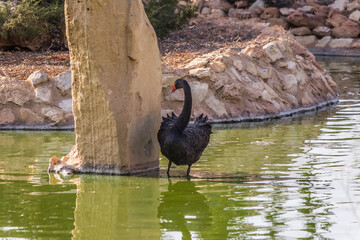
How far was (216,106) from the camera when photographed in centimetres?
1280

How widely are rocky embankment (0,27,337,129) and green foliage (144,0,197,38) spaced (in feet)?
8.04

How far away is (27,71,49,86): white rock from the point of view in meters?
12.0

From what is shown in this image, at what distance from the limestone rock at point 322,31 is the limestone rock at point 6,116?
1572cm

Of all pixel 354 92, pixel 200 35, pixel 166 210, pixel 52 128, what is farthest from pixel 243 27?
pixel 166 210

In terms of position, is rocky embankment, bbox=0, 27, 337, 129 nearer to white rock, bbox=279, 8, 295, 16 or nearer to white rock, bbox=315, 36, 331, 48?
white rock, bbox=315, 36, 331, 48

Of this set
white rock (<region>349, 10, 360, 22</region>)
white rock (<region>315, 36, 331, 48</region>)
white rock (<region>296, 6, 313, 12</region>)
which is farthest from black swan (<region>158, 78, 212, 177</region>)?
white rock (<region>296, 6, 313, 12</region>)

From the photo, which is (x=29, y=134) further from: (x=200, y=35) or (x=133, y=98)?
(x=200, y=35)

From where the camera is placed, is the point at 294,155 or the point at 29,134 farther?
the point at 29,134

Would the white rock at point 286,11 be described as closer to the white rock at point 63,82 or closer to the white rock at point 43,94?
the white rock at point 63,82

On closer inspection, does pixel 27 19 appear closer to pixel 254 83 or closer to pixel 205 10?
pixel 254 83

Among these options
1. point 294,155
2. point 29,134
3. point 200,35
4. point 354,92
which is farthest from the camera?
point 200,35

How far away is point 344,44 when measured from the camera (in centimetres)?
2484

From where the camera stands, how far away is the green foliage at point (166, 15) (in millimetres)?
17250

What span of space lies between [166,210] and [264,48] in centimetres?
780
